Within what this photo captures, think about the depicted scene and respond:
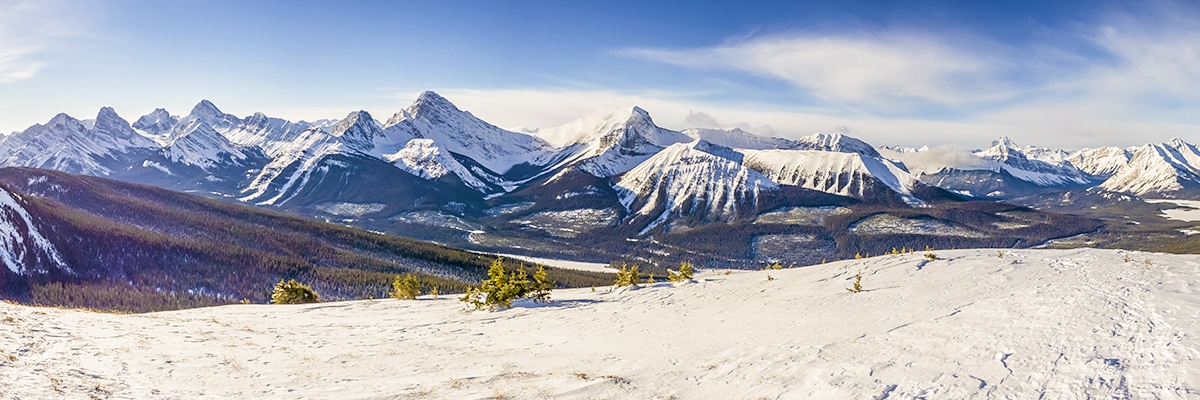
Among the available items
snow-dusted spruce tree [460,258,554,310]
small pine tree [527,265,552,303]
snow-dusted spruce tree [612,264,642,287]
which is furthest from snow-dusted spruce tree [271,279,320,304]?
snow-dusted spruce tree [612,264,642,287]

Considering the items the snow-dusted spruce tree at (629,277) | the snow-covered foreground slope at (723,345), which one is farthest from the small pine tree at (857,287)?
the snow-dusted spruce tree at (629,277)

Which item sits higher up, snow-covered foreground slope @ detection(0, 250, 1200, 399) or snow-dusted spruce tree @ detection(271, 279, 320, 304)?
snow-covered foreground slope @ detection(0, 250, 1200, 399)

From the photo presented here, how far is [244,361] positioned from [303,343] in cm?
370

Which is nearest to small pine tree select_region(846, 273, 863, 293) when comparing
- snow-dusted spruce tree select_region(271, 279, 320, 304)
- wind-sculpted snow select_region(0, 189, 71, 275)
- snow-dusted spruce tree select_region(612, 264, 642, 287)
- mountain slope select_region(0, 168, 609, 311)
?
snow-dusted spruce tree select_region(612, 264, 642, 287)

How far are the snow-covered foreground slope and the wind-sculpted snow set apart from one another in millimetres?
98096

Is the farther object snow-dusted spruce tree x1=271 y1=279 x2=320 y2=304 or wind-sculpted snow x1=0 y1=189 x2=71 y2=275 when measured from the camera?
wind-sculpted snow x1=0 y1=189 x2=71 y2=275

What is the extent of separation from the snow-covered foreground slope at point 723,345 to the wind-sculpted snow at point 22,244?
9810 cm

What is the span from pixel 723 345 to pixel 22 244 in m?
133

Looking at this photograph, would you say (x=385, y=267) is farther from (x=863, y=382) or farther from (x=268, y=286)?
(x=863, y=382)

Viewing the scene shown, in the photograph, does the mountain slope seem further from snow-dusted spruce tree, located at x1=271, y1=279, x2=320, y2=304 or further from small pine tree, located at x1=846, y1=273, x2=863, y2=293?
small pine tree, located at x1=846, y1=273, x2=863, y2=293

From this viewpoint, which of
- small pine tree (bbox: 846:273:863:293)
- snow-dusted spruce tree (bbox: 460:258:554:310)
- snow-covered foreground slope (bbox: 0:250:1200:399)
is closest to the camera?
snow-covered foreground slope (bbox: 0:250:1200:399)

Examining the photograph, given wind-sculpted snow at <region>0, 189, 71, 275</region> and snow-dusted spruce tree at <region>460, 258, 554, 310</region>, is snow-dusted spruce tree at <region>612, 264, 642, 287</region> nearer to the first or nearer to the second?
snow-dusted spruce tree at <region>460, 258, 554, 310</region>

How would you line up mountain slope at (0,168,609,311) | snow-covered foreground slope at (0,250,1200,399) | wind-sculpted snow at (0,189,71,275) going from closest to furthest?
1. snow-covered foreground slope at (0,250,1200,399)
2. wind-sculpted snow at (0,189,71,275)
3. mountain slope at (0,168,609,311)

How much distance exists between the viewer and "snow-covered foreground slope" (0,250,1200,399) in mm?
14867
